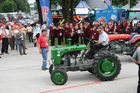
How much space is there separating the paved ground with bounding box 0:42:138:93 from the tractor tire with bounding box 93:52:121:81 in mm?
207

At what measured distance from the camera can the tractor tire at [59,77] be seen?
27.7 ft

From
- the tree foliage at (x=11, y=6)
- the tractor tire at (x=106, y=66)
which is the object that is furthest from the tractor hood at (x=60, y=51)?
the tree foliage at (x=11, y=6)

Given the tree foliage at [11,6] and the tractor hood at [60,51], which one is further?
the tree foliage at [11,6]

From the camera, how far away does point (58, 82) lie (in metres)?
8.51

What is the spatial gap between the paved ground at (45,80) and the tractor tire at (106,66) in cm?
21

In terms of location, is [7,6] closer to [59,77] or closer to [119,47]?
[119,47]

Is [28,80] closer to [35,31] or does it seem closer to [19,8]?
[35,31]

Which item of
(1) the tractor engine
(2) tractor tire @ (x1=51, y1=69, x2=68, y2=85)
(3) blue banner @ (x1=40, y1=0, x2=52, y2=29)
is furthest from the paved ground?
(3) blue banner @ (x1=40, y1=0, x2=52, y2=29)

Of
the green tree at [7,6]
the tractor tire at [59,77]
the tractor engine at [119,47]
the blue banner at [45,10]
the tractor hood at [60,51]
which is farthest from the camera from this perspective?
the green tree at [7,6]

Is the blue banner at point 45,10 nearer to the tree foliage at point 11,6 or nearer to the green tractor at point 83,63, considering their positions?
the green tractor at point 83,63

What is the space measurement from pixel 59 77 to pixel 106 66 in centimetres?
159

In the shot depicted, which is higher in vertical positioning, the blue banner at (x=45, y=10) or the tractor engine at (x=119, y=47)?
the blue banner at (x=45, y=10)

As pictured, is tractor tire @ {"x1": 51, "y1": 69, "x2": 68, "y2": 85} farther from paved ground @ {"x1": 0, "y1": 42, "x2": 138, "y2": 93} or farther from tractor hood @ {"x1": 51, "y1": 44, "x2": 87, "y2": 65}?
tractor hood @ {"x1": 51, "y1": 44, "x2": 87, "y2": 65}

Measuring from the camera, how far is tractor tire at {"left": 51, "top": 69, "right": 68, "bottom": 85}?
27.7 ft
